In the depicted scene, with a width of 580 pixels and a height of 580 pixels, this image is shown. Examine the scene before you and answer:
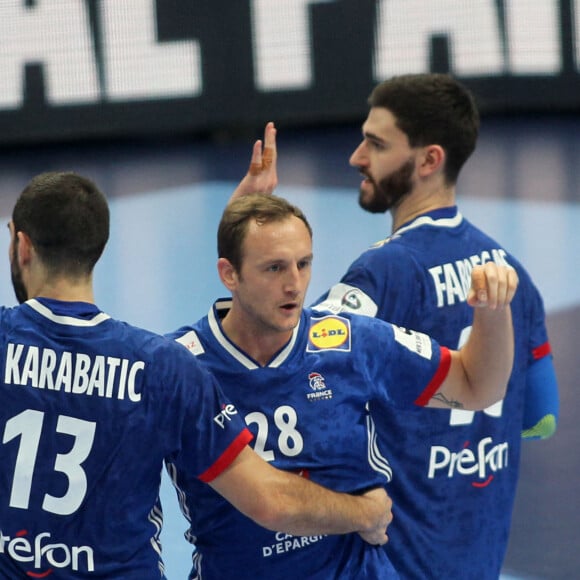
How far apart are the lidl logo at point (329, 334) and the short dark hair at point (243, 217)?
0.32 meters

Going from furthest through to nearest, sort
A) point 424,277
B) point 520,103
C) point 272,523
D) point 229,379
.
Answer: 1. point 520,103
2. point 424,277
3. point 229,379
4. point 272,523

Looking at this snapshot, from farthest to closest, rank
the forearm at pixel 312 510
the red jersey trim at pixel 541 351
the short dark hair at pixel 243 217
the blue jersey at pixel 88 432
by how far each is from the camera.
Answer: the red jersey trim at pixel 541 351 → the short dark hair at pixel 243 217 → the forearm at pixel 312 510 → the blue jersey at pixel 88 432

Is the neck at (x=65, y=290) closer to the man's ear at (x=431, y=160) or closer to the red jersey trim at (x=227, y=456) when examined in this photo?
the red jersey trim at (x=227, y=456)

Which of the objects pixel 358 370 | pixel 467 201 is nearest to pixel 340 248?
pixel 467 201

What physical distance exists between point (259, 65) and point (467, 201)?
16.2ft

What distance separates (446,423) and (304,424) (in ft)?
3.10

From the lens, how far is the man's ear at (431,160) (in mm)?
4738

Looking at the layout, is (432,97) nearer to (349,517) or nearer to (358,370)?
(358,370)

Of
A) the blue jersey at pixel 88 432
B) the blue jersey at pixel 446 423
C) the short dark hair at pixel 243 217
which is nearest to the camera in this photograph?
the blue jersey at pixel 88 432

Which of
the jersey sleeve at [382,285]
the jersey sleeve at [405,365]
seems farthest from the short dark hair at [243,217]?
the jersey sleeve at [382,285]

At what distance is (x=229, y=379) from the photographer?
380cm

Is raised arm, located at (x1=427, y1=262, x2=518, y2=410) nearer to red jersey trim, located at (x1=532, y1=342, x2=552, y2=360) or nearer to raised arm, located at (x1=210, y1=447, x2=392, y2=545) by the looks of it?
raised arm, located at (x1=210, y1=447, x2=392, y2=545)

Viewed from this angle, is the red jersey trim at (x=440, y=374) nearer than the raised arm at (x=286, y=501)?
Result: No

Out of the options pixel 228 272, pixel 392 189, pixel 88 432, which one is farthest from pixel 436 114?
pixel 88 432
